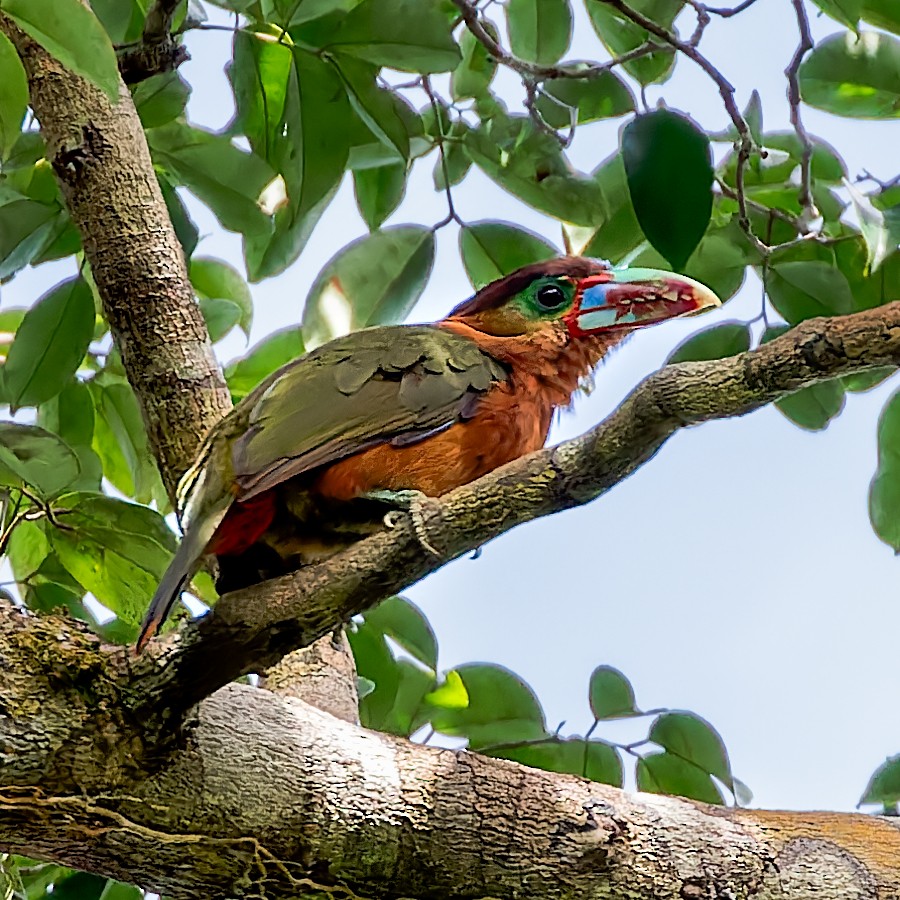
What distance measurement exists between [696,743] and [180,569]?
3.24ft

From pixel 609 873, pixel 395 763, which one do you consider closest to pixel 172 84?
pixel 395 763

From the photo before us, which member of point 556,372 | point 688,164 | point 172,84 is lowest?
point 556,372

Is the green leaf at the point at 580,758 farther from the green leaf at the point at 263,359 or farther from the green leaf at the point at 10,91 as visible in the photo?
the green leaf at the point at 10,91

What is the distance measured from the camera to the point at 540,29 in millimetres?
2318

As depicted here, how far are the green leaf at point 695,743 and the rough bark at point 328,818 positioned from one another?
1.57ft

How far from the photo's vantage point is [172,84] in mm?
2189

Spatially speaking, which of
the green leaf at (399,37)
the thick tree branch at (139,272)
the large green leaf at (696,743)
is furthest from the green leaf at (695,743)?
the green leaf at (399,37)

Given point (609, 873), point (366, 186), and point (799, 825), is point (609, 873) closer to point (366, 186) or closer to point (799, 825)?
point (799, 825)

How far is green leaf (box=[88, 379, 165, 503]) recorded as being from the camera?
2.31m

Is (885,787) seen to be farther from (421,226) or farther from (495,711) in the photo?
(421,226)

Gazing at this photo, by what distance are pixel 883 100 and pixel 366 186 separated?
0.91 meters

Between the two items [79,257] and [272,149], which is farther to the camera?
[79,257]

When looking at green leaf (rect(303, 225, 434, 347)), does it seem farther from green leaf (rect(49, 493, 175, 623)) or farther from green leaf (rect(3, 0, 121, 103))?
green leaf (rect(3, 0, 121, 103))

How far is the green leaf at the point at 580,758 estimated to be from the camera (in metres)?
2.08
